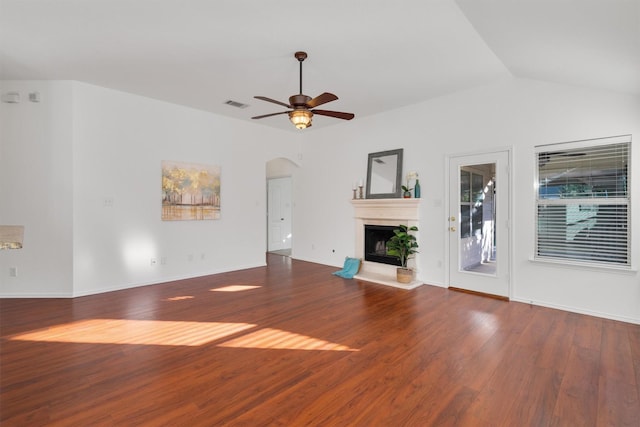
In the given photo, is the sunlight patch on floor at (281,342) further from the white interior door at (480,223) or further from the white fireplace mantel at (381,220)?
the white interior door at (480,223)

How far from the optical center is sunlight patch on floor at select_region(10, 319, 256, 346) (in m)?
3.03

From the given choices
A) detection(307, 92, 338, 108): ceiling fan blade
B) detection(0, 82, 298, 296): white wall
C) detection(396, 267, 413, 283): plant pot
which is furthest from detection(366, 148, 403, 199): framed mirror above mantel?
detection(0, 82, 298, 296): white wall

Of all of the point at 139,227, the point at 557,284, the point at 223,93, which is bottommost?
the point at 557,284

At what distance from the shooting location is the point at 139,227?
5113 millimetres

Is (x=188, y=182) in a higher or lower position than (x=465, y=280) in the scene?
higher

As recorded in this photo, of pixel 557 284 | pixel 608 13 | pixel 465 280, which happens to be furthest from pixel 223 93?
pixel 557 284

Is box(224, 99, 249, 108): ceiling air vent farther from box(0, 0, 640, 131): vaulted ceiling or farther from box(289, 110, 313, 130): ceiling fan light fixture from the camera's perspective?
box(289, 110, 313, 130): ceiling fan light fixture

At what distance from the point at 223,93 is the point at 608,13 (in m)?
4.44

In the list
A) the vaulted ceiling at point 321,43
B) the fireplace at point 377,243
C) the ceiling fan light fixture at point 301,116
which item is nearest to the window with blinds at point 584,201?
the vaulted ceiling at point 321,43

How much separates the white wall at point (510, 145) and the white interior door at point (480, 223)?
132 millimetres

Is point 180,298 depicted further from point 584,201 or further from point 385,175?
point 584,201

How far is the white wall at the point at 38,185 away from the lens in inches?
172

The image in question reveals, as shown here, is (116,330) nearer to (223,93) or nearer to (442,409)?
(442,409)

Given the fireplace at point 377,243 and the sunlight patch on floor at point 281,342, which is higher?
the fireplace at point 377,243
